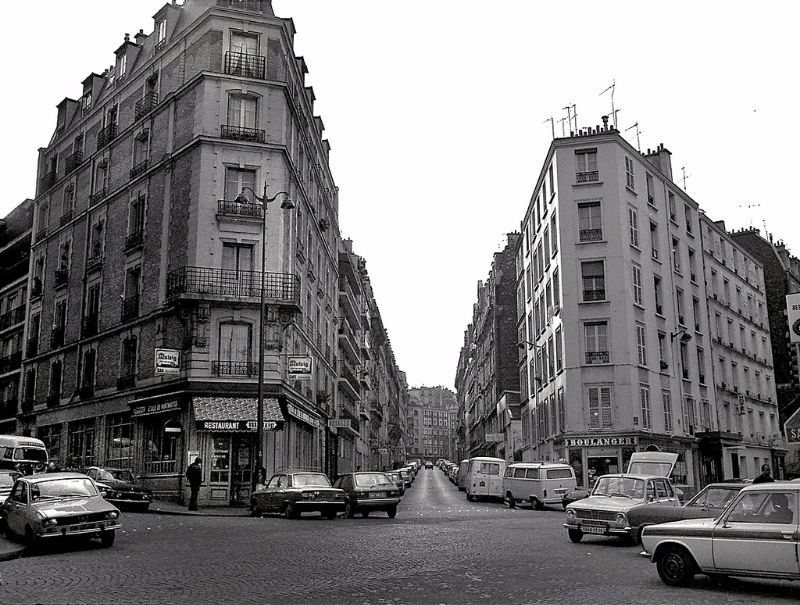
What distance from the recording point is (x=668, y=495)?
17734mm

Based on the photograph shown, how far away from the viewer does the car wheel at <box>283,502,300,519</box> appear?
914 inches

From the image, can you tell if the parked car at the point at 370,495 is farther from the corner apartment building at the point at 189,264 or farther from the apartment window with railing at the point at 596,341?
the apartment window with railing at the point at 596,341

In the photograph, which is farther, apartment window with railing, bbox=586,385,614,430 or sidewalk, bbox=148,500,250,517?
apartment window with railing, bbox=586,385,614,430

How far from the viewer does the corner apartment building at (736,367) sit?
1735 inches

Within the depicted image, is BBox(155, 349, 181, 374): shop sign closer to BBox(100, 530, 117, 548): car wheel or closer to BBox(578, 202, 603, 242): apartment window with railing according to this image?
BBox(100, 530, 117, 548): car wheel

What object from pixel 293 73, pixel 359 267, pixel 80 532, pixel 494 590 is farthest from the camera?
pixel 359 267

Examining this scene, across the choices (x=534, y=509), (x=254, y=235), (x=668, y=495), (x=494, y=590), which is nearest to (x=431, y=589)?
(x=494, y=590)

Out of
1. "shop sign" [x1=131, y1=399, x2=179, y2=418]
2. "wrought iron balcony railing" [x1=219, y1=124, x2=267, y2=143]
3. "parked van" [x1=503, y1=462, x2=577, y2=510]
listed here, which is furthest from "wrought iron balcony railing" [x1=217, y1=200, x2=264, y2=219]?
"parked van" [x1=503, y1=462, x2=577, y2=510]

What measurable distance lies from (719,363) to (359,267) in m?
36.5

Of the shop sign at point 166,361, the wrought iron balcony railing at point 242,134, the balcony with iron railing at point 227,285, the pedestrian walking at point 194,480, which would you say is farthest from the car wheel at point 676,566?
the wrought iron balcony railing at point 242,134

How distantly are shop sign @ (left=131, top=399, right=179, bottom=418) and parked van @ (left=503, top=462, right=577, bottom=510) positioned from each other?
44.9ft

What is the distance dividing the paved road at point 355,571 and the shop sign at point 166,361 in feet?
35.5

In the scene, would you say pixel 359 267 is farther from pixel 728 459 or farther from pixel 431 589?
pixel 431 589

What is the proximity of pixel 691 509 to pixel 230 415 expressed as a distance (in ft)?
65.0
